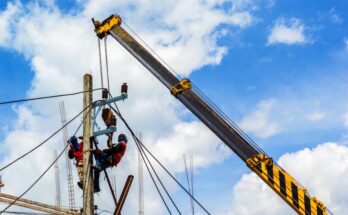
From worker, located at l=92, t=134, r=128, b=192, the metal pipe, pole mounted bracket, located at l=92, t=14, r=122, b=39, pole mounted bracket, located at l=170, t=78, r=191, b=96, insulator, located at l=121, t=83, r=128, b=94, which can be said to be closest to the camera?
the metal pipe

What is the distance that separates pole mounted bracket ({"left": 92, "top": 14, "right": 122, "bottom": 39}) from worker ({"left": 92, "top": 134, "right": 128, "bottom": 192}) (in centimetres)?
682

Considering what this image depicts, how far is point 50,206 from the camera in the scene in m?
20.2

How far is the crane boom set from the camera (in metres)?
13.0

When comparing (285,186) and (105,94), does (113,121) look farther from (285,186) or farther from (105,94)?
(285,186)

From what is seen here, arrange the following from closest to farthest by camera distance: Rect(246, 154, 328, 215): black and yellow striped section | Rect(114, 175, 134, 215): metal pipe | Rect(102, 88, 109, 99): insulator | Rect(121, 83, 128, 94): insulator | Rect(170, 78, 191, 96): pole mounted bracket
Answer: Rect(114, 175, 134, 215): metal pipe, Rect(121, 83, 128, 94): insulator, Rect(102, 88, 109, 99): insulator, Rect(246, 154, 328, 215): black and yellow striped section, Rect(170, 78, 191, 96): pole mounted bracket

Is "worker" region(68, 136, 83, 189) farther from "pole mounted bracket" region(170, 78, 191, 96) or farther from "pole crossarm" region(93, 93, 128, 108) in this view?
"pole mounted bracket" region(170, 78, 191, 96)

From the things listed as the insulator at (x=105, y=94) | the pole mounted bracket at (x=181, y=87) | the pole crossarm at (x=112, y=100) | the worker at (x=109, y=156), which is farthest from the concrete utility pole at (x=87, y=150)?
the pole mounted bracket at (x=181, y=87)

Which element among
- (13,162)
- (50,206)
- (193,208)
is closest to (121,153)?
(13,162)

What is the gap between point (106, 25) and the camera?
17.2m

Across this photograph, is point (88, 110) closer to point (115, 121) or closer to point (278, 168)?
point (115, 121)

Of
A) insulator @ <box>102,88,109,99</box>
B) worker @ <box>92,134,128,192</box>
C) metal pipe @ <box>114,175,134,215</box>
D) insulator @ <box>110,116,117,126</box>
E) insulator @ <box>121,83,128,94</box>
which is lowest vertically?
metal pipe @ <box>114,175,134,215</box>

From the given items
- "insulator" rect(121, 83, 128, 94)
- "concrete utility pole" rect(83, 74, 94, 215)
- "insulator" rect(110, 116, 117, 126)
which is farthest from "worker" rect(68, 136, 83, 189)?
"insulator" rect(121, 83, 128, 94)

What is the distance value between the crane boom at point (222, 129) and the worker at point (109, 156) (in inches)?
156

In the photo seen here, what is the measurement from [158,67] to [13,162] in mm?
6276
